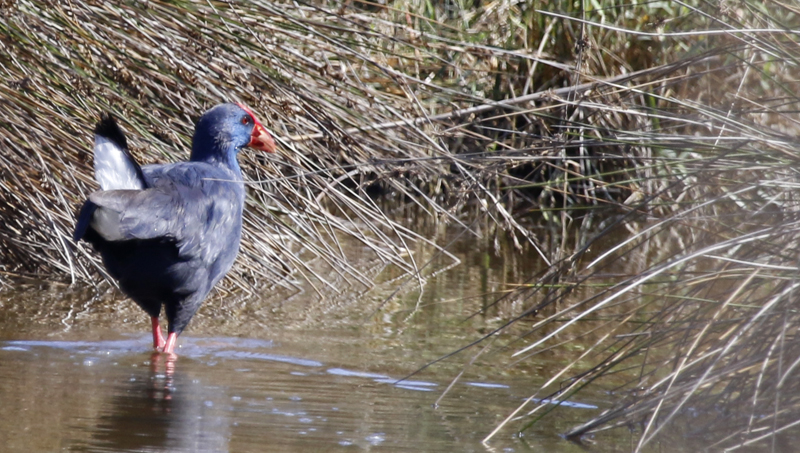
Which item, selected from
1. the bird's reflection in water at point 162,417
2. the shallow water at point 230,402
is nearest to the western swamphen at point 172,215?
the shallow water at point 230,402

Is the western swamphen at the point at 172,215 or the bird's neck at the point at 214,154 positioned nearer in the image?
the western swamphen at the point at 172,215

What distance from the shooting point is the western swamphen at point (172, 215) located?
9.99ft

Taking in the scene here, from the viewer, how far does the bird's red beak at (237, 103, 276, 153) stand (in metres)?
3.82

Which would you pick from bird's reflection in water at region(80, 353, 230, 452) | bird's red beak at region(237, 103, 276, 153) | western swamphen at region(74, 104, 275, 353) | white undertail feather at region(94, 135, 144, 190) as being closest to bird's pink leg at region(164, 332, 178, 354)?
western swamphen at region(74, 104, 275, 353)

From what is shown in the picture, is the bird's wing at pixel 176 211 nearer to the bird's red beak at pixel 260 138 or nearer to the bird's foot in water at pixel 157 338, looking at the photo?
the bird's red beak at pixel 260 138

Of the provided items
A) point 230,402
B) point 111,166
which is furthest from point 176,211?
point 230,402

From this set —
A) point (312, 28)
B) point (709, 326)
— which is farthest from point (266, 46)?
point (709, 326)

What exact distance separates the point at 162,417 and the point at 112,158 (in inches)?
35.3

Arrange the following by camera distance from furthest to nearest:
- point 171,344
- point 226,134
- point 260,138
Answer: point 260,138, point 226,134, point 171,344

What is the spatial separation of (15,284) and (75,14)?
1.29m

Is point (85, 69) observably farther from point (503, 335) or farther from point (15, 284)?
point (503, 335)

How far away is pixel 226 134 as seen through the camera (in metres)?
3.69

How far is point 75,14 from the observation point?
3.63 m

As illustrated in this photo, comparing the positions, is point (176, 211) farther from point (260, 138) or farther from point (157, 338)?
point (260, 138)
